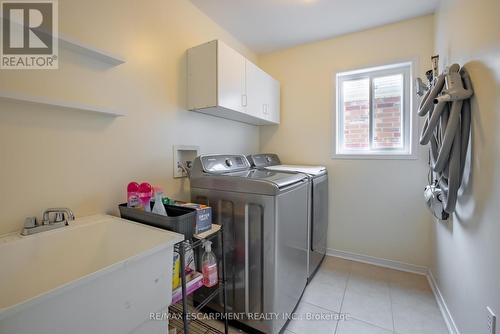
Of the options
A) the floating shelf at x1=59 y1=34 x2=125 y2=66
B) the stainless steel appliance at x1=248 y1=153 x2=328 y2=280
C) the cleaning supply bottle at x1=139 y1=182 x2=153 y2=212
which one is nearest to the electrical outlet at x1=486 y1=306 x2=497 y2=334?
the stainless steel appliance at x1=248 y1=153 x2=328 y2=280

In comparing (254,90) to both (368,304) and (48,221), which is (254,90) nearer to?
(48,221)

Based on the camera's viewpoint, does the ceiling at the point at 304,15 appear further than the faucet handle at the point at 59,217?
Yes

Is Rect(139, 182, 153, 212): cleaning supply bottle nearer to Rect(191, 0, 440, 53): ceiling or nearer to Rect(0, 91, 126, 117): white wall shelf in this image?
Rect(0, 91, 126, 117): white wall shelf

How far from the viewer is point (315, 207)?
2.01 metres

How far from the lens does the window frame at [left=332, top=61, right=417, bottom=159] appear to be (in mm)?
2162

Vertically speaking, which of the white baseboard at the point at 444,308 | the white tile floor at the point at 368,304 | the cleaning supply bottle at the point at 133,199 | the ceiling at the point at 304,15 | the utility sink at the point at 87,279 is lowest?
the white tile floor at the point at 368,304

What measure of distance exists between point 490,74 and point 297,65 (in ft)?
6.24

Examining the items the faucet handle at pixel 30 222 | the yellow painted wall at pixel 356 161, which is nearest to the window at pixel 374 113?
the yellow painted wall at pixel 356 161

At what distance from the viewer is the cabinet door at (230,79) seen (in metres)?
1.68

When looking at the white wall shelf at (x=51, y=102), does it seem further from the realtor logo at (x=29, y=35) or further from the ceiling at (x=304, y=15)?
the ceiling at (x=304, y=15)

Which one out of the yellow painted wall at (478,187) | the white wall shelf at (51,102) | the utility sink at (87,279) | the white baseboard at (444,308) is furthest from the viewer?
the white baseboard at (444,308)

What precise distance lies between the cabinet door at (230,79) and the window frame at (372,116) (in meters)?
1.16

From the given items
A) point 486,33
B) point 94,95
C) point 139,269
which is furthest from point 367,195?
point 94,95

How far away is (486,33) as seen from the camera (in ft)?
3.43
